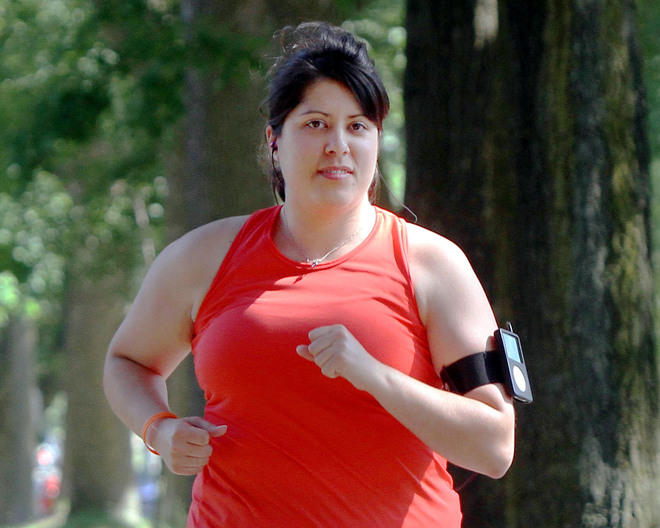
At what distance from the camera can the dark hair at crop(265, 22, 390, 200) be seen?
7.79 feet

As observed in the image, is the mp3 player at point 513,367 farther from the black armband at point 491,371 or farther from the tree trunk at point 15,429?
the tree trunk at point 15,429

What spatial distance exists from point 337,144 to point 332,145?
0.01m

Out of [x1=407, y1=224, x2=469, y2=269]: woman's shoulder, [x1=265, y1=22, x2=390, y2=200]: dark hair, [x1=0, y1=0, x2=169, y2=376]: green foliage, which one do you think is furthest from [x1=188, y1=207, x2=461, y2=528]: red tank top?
[x1=0, y1=0, x2=169, y2=376]: green foliage

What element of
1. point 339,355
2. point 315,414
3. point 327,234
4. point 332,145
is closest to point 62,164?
point 327,234

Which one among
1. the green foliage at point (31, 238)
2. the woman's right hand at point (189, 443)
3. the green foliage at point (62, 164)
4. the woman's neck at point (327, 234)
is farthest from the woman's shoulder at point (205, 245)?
the green foliage at point (31, 238)

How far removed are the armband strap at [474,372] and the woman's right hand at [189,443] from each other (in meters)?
0.50

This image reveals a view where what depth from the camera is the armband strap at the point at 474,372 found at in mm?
2209

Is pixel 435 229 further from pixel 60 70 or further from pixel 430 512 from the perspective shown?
pixel 60 70

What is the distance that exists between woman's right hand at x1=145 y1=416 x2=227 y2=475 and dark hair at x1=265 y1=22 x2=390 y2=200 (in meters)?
0.71

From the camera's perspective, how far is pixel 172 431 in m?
2.34

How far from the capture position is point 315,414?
7.24 feet

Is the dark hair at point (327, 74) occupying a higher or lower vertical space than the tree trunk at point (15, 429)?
higher

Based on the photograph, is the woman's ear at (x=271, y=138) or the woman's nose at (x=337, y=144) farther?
the woman's ear at (x=271, y=138)

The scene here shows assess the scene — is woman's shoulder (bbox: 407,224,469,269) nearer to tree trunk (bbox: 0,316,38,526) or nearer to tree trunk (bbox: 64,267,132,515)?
tree trunk (bbox: 64,267,132,515)
